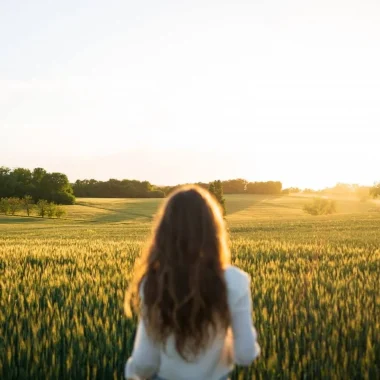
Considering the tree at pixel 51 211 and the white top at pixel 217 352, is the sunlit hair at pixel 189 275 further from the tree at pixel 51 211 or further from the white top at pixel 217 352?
the tree at pixel 51 211

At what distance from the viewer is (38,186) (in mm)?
→ 90250

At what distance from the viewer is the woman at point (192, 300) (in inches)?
115

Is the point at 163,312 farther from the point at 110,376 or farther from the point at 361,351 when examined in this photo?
the point at 361,351

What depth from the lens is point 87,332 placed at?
5484 millimetres

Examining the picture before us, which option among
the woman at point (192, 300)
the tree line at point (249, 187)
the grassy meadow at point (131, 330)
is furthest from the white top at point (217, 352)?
the tree line at point (249, 187)

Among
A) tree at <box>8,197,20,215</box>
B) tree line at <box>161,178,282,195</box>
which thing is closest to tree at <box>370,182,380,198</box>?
tree line at <box>161,178,282,195</box>

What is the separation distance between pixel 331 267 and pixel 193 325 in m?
8.00

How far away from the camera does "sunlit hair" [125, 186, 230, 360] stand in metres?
2.93

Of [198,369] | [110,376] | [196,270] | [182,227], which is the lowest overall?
[110,376]

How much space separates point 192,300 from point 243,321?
1.00ft

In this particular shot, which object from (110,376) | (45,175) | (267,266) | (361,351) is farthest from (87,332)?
(45,175)

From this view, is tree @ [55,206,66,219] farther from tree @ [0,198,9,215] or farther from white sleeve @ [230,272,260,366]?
white sleeve @ [230,272,260,366]

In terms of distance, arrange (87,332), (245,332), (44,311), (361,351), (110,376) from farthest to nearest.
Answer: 1. (44,311)
2. (87,332)
3. (361,351)
4. (110,376)
5. (245,332)

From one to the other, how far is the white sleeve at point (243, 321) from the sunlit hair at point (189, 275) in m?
0.06
